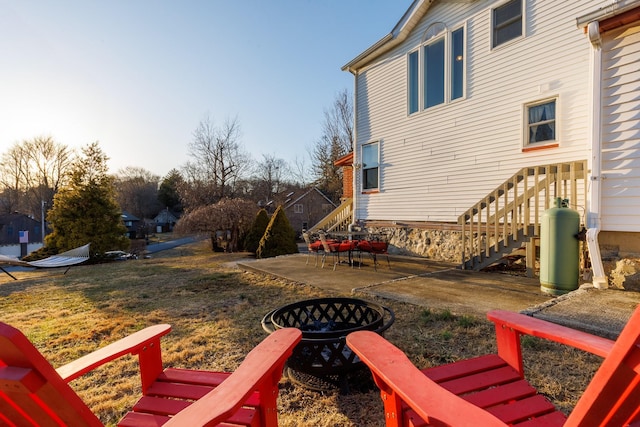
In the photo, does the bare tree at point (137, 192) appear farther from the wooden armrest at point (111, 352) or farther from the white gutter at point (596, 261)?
the white gutter at point (596, 261)

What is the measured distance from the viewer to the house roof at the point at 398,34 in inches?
340

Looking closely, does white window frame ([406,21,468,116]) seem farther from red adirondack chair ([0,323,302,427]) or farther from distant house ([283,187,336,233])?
distant house ([283,187,336,233])

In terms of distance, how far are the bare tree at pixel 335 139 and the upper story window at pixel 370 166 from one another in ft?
50.1

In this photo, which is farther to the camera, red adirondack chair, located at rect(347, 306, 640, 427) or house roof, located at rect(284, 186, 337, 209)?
house roof, located at rect(284, 186, 337, 209)

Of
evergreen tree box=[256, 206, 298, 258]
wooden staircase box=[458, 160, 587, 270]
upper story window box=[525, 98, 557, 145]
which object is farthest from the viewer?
evergreen tree box=[256, 206, 298, 258]

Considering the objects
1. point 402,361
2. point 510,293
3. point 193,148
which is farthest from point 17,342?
point 193,148

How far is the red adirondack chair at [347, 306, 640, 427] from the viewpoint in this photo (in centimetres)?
84

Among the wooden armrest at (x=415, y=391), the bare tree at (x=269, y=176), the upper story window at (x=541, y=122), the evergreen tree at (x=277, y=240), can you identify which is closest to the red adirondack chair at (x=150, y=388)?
the wooden armrest at (x=415, y=391)

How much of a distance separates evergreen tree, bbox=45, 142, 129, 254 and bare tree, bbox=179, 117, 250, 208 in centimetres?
1183

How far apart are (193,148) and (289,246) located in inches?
719

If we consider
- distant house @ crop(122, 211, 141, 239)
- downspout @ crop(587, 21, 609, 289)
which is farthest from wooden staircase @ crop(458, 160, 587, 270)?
distant house @ crop(122, 211, 141, 239)

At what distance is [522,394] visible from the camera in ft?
5.35

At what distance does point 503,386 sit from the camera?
5.64 ft

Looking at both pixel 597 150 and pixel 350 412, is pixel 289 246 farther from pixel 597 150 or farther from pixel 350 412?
pixel 350 412
